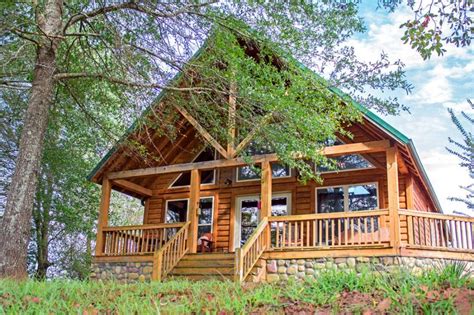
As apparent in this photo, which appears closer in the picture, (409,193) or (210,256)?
(210,256)

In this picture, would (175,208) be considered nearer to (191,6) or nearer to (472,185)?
(191,6)

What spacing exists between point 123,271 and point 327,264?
5.03m

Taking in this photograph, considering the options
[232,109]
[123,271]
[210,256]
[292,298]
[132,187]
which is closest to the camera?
[292,298]

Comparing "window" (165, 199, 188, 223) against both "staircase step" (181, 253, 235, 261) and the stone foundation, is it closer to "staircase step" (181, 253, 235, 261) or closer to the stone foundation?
"staircase step" (181, 253, 235, 261)

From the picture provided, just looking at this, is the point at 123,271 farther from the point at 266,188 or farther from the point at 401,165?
the point at 401,165

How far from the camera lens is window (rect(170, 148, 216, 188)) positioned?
13.9 metres

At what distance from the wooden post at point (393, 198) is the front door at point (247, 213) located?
3666mm

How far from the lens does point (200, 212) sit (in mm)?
13664

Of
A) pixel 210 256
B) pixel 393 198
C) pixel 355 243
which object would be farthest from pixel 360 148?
pixel 210 256

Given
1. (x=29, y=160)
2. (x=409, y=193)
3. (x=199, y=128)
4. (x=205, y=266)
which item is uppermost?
(x=199, y=128)

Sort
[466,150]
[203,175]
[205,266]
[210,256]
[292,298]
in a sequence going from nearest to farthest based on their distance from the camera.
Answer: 1. [292,298]
2. [205,266]
3. [210,256]
4. [203,175]
5. [466,150]

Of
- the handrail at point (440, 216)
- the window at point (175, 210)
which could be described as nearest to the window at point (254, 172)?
the window at point (175, 210)

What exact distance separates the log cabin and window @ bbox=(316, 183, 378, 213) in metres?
0.02

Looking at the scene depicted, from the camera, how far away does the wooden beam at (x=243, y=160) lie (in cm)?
974
